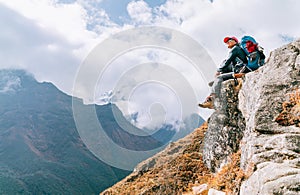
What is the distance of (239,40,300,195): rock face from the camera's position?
745 cm

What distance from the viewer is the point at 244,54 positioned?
13383mm

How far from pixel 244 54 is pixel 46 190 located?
17218 centimetres

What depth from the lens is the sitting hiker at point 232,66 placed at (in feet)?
43.8

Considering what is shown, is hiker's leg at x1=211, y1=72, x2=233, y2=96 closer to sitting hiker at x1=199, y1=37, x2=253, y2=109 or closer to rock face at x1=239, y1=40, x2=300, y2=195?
sitting hiker at x1=199, y1=37, x2=253, y2=109

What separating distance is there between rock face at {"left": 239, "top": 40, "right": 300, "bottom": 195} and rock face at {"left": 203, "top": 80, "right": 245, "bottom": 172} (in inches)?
26.6

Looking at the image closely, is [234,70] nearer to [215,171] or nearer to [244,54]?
[244,54]

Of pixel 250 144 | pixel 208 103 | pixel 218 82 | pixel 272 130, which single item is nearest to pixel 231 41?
pixel 218 82

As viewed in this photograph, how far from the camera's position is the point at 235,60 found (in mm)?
13602

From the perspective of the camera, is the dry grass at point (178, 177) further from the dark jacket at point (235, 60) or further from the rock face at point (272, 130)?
the dark jacket at point (235, 60)

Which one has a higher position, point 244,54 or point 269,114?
point 244,54

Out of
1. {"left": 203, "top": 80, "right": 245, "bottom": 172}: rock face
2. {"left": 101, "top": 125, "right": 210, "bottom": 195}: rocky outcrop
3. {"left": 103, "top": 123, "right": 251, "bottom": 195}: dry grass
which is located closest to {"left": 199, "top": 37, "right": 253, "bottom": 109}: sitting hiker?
{"left": 203, "top": 80, "right": 245, "bottom": 172}: rock face

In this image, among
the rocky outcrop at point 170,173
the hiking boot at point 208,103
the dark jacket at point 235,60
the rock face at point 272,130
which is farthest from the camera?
the rocky outcrop at point 170,173

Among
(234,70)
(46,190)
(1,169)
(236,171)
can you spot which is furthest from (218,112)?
(1,169)

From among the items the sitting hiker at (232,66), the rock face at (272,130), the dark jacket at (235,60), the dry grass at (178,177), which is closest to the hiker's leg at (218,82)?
the sitting hiker at (232,66)
